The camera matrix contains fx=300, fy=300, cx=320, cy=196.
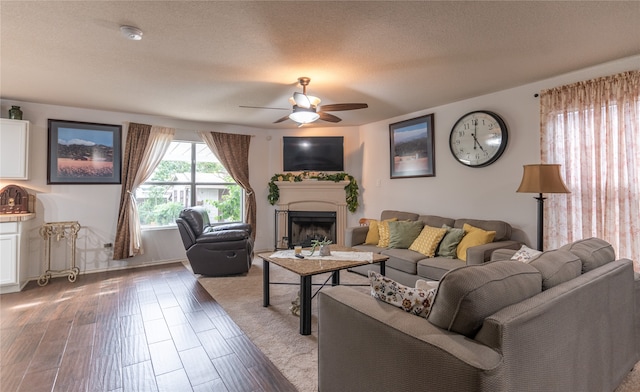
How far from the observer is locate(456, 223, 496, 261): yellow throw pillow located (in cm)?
336

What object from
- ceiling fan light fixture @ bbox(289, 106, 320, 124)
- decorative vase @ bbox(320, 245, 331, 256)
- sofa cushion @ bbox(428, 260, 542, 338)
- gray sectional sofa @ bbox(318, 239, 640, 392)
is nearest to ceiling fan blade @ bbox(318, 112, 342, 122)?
ceiling fan light fixture @ bbox(289, 106, 320, 124)

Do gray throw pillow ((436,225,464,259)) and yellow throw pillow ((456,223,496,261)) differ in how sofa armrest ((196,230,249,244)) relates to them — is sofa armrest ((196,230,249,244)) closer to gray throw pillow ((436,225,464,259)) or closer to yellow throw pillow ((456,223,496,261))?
gray throw pillow ((436,225,464,259))

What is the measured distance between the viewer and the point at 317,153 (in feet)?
19.0

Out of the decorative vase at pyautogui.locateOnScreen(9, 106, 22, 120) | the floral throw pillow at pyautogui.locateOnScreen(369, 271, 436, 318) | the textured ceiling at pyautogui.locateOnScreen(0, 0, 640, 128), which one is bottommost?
the floral throw pillow at pyautogui.locateOnScreen(369, 271, 436, 318)

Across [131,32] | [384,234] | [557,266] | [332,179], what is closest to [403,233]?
[384,234]

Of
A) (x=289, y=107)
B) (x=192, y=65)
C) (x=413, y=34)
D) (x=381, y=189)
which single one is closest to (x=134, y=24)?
(x=192, y=65)

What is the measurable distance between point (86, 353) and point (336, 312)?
2115 mm

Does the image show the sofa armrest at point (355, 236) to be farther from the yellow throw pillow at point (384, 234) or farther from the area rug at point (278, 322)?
the area rug at point (278, 322)

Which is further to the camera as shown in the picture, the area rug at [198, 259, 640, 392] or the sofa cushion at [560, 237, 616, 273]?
the area rug at [198, 259, 640, 392]

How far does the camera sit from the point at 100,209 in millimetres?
4668

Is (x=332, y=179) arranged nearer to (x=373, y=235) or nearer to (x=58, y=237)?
(x=373, y=235)

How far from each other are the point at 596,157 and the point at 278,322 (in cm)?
354

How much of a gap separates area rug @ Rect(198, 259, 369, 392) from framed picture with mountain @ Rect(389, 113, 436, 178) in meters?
1.93

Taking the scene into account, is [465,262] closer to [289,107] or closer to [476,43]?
[476,43]
